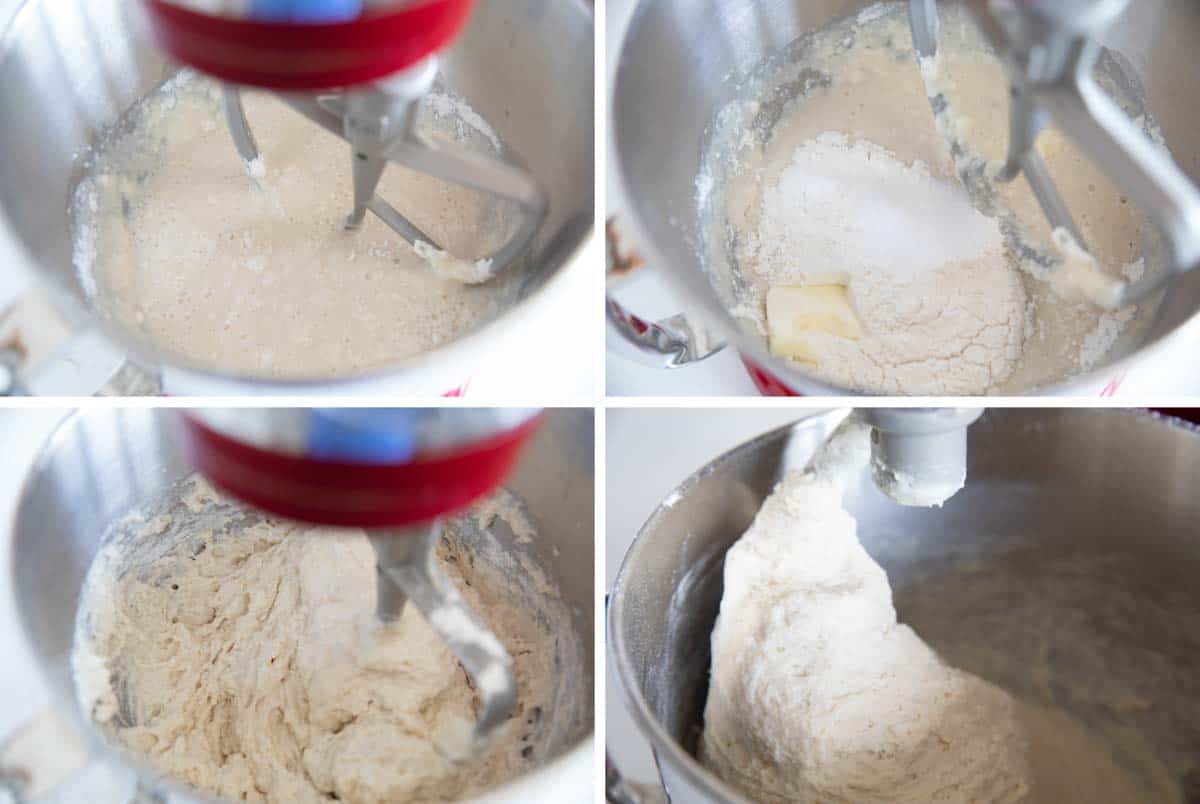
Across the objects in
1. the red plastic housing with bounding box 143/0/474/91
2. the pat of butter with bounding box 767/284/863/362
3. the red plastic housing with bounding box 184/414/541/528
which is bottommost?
the pat of butter with bounding box 767/284/863/362

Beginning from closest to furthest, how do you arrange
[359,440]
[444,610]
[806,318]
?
[359,440]
[444,610]
[806,318]

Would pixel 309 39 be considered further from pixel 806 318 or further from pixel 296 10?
pixel 806 318

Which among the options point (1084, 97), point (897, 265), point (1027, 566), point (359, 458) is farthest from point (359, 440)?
point (1027, 566)

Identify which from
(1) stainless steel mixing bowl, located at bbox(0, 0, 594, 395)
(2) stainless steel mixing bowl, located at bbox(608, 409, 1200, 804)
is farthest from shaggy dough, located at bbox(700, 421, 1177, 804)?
(1) stainless steel mixing bowl, located at bbox(0, 0, 594, 395)

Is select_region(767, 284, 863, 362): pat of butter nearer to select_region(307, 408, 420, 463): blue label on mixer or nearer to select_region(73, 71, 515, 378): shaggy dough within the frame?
select_region(73, 71, 515, 378): shaggy dough

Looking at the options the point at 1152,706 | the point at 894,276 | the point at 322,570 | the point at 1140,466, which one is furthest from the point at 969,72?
the point at 322,570

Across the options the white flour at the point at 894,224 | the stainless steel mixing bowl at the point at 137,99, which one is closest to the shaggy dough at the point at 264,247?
the stainless steel mixing bowl at the point at 137,99

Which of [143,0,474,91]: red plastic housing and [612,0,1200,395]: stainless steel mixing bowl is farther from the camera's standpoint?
[612,0,1200,395]: stainless steel mixing bowl
